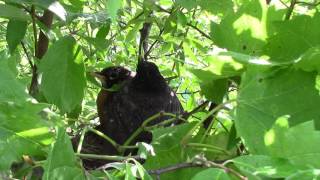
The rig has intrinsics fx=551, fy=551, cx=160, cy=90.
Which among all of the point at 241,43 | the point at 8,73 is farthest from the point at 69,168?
the point at 241,43

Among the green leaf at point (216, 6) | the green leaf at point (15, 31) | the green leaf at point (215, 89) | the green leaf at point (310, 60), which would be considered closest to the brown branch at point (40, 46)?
the green leaf at point (15, 31)

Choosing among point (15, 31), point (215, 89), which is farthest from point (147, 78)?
point (215, 89)

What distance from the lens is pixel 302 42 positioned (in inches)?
21.5

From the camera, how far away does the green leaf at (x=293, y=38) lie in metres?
0.54

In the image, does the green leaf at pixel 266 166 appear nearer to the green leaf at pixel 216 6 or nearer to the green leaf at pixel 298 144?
the green leaf at pixel 298 144

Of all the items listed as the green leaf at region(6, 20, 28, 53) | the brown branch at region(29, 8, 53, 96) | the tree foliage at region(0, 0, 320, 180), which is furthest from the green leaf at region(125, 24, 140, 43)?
the tree foliage at region(0, 0, 320, 180)

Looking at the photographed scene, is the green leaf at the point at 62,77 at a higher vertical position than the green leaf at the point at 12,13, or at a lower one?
lower

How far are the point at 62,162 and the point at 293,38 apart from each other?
260 mm

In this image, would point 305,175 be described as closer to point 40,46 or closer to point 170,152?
point 170,152

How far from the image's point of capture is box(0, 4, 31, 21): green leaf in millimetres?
762

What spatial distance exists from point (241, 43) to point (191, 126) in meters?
0.11

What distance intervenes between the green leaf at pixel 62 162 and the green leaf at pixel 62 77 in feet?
1.06

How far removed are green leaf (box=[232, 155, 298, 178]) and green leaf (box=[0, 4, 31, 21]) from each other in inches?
18.3

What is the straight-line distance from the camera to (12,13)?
0.77 m
